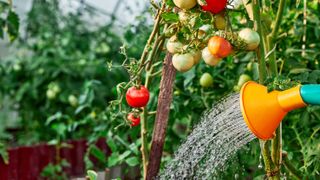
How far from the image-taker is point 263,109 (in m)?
1.15

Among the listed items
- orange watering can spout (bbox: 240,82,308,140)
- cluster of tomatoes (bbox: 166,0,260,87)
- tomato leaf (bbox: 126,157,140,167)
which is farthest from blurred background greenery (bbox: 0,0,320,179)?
orange watering can spout (bbox: 240,82,308,140)

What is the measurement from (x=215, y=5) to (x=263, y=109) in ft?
0.71

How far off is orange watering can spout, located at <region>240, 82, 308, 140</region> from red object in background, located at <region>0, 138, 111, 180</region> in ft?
3.69

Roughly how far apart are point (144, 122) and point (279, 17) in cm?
40

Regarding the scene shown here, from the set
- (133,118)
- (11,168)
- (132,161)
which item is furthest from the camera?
(11,168)

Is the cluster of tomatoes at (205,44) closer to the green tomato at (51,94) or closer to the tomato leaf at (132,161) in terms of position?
the tomato leaf at (132,161)

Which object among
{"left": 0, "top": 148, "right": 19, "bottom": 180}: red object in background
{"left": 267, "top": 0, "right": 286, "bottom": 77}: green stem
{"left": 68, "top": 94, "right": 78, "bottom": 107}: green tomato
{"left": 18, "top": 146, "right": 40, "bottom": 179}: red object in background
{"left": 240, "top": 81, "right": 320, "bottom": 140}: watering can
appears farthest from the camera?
{"left": 68, "top": 94, "right": 78, "bottom": 107}: green tomato

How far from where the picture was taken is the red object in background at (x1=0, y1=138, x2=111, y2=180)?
214cm

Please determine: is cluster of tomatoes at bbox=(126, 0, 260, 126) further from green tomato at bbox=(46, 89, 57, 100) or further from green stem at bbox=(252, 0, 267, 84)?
green tomato at bbox=(46, 89, 57, 100)

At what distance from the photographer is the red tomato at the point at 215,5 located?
1.17 meters

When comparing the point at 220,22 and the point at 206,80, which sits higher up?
the point at 220,22

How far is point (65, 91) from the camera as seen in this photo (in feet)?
10.8

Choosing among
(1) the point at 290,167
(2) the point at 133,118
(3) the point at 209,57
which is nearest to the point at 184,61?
(3) the point at 209,57

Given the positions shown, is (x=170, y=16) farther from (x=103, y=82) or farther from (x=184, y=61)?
(x=103, y=82)
